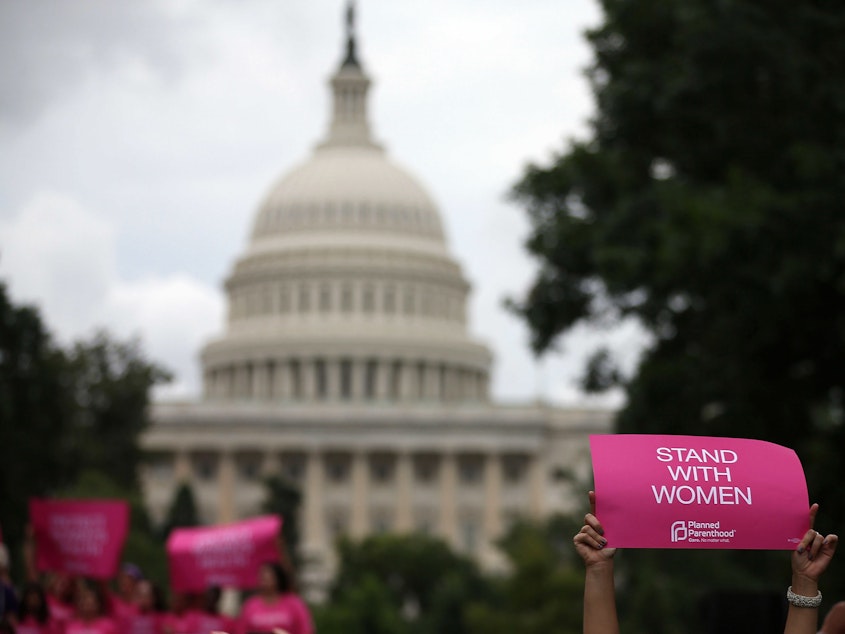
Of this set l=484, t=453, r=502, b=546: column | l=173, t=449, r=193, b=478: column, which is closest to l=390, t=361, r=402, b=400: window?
l=484, t=453, r=502, b=546: column

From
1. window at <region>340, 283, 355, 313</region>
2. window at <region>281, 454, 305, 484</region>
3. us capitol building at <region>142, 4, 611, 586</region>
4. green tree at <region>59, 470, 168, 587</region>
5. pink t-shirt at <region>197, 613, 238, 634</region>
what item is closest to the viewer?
pink t-shirt at <region>197, 613, 238, 634</region>

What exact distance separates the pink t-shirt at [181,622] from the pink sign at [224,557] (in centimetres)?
84

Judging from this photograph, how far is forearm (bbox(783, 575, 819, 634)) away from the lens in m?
9.25

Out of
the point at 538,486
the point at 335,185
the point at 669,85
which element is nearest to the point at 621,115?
the point at 669,85

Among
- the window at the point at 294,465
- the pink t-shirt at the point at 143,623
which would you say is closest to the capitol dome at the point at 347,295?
the window at the point at 294,465

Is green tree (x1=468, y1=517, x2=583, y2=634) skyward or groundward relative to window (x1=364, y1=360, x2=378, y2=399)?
groundward

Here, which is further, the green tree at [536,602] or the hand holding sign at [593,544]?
the green tree at [536,602]

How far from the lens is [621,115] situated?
129 ft

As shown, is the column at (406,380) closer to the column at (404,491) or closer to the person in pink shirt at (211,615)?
the column at (404,491)

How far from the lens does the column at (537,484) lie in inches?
5866

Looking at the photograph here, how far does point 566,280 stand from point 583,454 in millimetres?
96106

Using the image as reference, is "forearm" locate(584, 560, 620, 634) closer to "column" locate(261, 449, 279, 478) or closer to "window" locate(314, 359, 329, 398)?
"column" locate(261, 449, 279, 478)

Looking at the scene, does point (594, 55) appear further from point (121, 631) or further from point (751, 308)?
point (121, 631)

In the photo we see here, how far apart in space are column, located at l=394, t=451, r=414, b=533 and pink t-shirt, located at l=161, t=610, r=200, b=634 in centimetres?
12843
